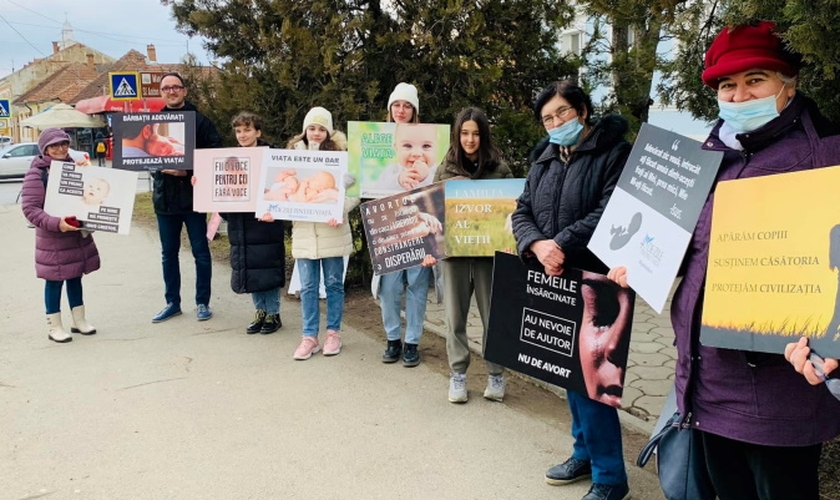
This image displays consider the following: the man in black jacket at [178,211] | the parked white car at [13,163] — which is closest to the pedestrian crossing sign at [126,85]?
the man in black jacket at [178,211]

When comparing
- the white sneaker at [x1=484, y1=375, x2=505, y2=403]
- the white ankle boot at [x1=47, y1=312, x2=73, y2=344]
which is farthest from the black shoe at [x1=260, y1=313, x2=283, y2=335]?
the white sneaker at [x1=484, y1=375, x2=505, y2=403]

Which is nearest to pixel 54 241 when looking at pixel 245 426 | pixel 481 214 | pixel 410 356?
pixel 245 426

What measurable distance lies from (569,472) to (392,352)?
7.12ft

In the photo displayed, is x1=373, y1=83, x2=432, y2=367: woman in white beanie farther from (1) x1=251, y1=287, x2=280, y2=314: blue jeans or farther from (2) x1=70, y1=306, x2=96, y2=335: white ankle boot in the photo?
(2) x1=70, y1=306, x2=96, y2=335: white ankle boot

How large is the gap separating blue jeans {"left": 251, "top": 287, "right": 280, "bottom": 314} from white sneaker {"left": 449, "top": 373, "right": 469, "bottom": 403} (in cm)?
231

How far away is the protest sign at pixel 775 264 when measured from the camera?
1.77 m

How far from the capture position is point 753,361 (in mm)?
2107

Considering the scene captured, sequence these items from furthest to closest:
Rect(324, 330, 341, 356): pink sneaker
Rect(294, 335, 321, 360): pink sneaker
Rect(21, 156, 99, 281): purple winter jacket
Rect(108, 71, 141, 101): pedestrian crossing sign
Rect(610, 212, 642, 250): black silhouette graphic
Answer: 1. Rect(108, 71, 141, 101): pedestrian crossing sign
2. Rect(21, 156, 99, 281): purple winter jacket
3. Rect(324, 330, 341, 356): pink sneaker
4. Rect(294, 335, 321, 360): pink sneaker
5. Rect(610, 212, 642, 250): black silhouette graphic

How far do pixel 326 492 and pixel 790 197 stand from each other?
259cm

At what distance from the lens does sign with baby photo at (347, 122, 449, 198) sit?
5164 millimetres

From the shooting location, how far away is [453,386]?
181 inches

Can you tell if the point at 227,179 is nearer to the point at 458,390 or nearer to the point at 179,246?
the point at 179,246

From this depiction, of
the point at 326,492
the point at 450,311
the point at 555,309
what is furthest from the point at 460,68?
the point at 326,492

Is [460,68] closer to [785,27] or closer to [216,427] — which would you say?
[216,427]
